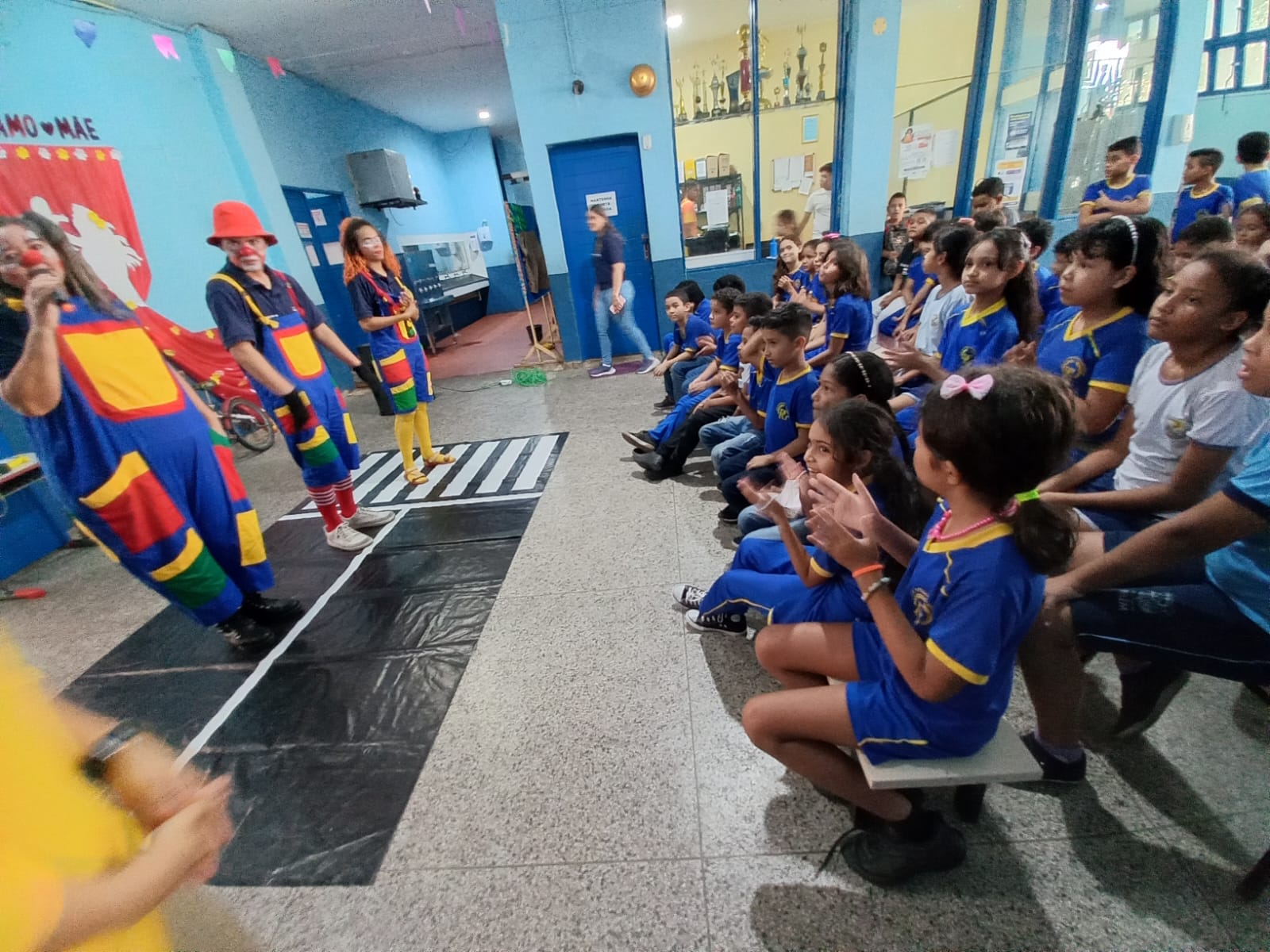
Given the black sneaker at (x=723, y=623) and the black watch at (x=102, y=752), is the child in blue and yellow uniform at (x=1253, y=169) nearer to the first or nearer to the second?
the black sneaker at (x=723, y=623)

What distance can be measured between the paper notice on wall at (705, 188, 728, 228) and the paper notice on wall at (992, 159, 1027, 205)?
293cm

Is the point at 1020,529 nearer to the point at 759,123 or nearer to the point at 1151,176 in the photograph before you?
the point at 759,123

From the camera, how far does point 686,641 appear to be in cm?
191

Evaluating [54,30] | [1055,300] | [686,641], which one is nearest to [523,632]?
[686,641]

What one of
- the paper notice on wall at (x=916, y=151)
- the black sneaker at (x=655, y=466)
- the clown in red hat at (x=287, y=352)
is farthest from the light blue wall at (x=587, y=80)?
the clown in red hat at (x=287, y=352)

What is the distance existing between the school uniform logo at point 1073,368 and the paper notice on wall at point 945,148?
213 inches

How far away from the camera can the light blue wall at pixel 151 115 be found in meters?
3.39

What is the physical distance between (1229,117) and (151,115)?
34.8 ft

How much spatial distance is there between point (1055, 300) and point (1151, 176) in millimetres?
5049

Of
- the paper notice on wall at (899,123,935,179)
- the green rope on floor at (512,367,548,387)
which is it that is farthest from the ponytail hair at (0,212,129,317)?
the paper notice on wall at (899,123,935,179)

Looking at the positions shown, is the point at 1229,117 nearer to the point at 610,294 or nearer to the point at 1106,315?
the point at 610,294

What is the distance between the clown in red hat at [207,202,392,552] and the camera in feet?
6.98

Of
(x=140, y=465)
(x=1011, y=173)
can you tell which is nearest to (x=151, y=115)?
(x=140, y=465)

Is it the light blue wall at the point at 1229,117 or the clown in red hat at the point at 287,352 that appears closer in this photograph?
the clown in red hat at the point at 287,352
